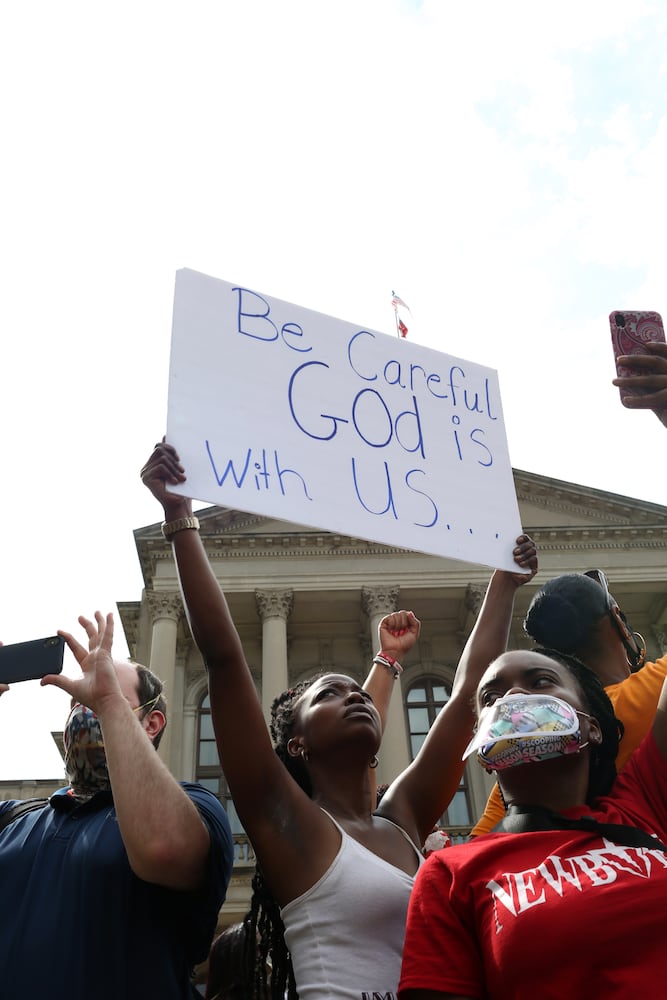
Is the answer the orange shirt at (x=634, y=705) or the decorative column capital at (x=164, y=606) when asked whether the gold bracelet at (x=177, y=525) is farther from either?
the decorative column capital at (x=164, y=606)

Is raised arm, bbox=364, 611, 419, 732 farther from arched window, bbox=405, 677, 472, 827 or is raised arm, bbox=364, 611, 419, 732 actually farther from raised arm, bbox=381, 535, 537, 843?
arched window, bbox=405, 677, 472, 827

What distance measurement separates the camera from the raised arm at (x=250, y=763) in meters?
2.37

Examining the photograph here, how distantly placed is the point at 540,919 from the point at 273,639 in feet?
74.4

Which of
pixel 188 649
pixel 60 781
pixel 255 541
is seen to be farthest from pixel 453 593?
pixel 60 781

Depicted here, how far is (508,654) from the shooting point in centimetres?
258

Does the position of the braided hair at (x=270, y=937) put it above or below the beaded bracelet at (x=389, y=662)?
below

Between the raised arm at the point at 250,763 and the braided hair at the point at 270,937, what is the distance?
0.23m

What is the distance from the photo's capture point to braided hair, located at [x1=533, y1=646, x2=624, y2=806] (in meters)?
2.39

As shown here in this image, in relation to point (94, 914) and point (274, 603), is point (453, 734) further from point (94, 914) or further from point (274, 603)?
point (274, 603)

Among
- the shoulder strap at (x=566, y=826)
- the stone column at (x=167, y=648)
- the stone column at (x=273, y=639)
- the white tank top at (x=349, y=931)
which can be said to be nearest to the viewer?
the shoulder strap at (x=566, y=826)

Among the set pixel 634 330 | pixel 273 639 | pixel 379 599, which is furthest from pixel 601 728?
pixel 379 599

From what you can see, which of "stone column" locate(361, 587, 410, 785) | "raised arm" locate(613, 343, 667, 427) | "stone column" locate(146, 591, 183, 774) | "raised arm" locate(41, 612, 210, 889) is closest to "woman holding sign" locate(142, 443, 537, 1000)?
"raised arm" locate(41, 612, 210, 889)

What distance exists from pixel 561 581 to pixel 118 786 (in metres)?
1.69

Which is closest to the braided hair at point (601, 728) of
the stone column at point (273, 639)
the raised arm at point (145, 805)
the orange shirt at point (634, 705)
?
the orange shirt at point (634, 705)
